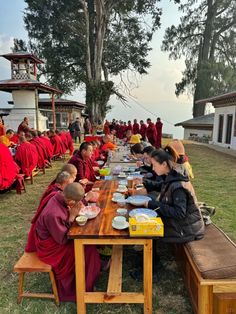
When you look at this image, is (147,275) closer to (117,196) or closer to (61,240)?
(61,240)

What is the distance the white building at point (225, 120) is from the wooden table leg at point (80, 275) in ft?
46.6

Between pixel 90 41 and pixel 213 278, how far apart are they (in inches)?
996

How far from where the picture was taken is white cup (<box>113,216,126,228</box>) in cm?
240

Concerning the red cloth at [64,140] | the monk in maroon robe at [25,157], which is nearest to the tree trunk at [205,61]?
the red cloth at [64,140]

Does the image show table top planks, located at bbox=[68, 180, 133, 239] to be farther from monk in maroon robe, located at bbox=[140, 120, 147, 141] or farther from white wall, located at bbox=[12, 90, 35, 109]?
white wall, located at bbox=[12, 90, 35, 109]

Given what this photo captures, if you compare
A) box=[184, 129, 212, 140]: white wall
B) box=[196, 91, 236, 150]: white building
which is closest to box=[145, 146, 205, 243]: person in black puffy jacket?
box=[196, 91, 236, 150]: white building

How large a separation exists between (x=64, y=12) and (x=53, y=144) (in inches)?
673

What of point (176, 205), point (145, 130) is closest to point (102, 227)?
point (176, 205)

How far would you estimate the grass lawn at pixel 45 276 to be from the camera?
8.66 feet

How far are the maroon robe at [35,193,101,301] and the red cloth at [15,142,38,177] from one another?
162 inches

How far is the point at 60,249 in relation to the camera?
2539 millimetres

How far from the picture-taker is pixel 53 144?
32.4 ft

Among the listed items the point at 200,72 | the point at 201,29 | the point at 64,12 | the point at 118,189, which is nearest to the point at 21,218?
the point at 118,189

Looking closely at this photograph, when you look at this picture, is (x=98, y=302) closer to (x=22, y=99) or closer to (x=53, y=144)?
(x=53, y=144)
